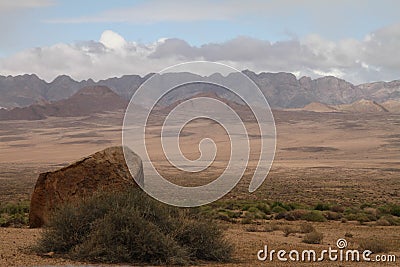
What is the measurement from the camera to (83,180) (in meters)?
20.2

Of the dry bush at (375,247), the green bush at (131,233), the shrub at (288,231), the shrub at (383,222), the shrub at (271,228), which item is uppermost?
the green bush at (131,233)

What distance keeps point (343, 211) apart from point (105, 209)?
17975mm

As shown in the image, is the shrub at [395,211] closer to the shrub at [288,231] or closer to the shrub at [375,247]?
the shrub at [288,231]

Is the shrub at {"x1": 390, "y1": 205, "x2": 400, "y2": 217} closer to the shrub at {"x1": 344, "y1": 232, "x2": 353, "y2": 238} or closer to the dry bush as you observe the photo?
the shrub at {"x1": 344, "y1": 232, "x2": 353, "y2": 238}

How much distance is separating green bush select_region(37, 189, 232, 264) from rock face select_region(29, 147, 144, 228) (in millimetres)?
4175

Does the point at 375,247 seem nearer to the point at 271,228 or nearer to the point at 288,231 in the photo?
the point at 288,231

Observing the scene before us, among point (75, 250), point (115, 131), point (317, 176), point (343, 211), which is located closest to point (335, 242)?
point (75, 250)

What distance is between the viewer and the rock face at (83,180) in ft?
65.1

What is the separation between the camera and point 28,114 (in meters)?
193

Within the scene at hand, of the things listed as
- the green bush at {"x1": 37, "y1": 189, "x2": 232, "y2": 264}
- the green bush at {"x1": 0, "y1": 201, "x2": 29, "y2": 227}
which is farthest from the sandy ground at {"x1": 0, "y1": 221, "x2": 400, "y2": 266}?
the green bush at {"x1": 0, "y1": 201, "x2": 29, "y2": 227}

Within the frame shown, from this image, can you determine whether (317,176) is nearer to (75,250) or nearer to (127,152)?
(127,152)

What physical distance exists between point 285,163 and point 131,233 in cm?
8459

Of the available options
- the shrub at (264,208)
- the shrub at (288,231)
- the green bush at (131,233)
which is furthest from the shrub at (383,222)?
the green bush at (131,233)

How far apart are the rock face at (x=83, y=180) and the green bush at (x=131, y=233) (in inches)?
164
